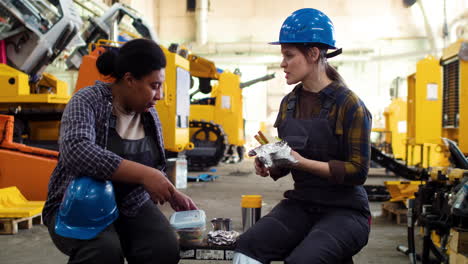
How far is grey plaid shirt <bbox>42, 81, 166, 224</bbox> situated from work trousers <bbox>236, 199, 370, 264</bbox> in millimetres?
640

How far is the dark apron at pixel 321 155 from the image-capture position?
6.29 feet

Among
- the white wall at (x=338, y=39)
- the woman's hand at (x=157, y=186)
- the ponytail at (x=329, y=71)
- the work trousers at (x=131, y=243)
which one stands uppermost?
the white wall at (x=338, y=39)

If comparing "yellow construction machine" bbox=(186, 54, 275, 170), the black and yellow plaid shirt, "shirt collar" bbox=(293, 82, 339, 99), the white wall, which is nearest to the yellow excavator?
"yellow construction machine" bbox=(186, 54, 275, 170)

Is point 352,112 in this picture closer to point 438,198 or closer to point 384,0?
point 438,198

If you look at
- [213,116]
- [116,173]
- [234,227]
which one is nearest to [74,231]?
[116,173]

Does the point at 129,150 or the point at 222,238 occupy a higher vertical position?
the point at 129,150

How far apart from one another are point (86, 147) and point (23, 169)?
358 centimetres

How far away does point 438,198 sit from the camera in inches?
120

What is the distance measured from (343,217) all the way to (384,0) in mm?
18327

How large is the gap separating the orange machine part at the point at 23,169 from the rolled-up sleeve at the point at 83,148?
3244 mm

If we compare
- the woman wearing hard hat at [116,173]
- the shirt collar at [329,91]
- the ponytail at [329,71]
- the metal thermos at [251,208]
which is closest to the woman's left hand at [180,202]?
the woman wearing hard hat at [116,173]

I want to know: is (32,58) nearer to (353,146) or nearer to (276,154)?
(276,154)

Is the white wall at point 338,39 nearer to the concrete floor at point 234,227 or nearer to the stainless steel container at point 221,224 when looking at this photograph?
the concrete floor at point 234,227

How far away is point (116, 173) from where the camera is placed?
1.72m
